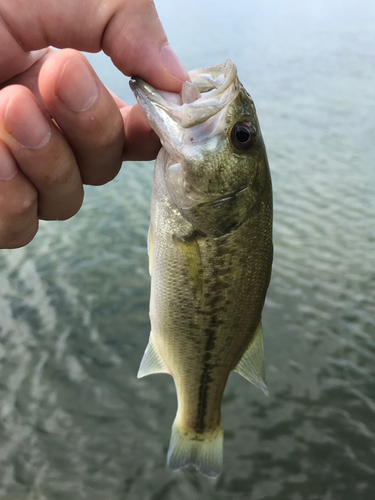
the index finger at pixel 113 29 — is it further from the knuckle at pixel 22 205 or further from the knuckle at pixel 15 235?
the knuckle at pixel 15 235

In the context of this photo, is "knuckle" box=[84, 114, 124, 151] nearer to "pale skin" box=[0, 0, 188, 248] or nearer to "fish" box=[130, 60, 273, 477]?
"pale skin" box=[0, 0, 188, 248]

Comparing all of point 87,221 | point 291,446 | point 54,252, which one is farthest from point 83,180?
point 87,221

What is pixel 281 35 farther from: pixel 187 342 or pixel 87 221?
pixel 187 342

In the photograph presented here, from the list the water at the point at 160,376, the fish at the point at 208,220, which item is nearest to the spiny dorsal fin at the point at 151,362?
the fish at the point at 208,220

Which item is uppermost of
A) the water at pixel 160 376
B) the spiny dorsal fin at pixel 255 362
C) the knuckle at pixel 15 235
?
the knuckle at pixel 15 235

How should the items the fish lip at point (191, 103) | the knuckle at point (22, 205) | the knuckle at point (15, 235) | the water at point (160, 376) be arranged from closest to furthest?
the fish lip at point (191, 103)
the knuckle at point (22, 205)
the knuckle at point (15, 235)
the water at point (160, 376)

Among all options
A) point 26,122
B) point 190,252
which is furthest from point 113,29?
point 190,252

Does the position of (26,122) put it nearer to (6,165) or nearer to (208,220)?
(6,165)
